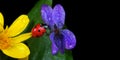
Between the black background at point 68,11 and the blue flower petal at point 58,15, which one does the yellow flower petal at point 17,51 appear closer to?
the blue flower petal at point 58,15

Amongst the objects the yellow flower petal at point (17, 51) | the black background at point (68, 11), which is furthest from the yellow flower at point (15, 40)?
the black background at point (68, 11)

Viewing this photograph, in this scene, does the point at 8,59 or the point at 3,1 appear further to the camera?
the point at 3,1

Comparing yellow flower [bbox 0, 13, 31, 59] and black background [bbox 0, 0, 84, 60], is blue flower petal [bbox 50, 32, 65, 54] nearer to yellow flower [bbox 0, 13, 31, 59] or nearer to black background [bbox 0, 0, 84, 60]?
yellow flower [bbox 0, 13, 31, 59]

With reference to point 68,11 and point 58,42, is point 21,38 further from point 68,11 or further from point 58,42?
→ point 68,11

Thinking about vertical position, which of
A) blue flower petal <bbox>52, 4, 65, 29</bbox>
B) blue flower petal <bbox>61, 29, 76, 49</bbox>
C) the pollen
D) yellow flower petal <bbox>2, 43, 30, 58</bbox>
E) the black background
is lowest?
the black background

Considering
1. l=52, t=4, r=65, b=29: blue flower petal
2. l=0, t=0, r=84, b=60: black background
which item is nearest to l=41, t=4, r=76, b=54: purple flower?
l=52, t=4, r=65, b=29: blue flower petal

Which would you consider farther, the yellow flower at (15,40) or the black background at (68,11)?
the black background at (68,11)

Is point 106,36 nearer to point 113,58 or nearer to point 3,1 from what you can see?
point 113,58

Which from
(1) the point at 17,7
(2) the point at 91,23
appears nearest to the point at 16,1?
(1) the point at 17,7
